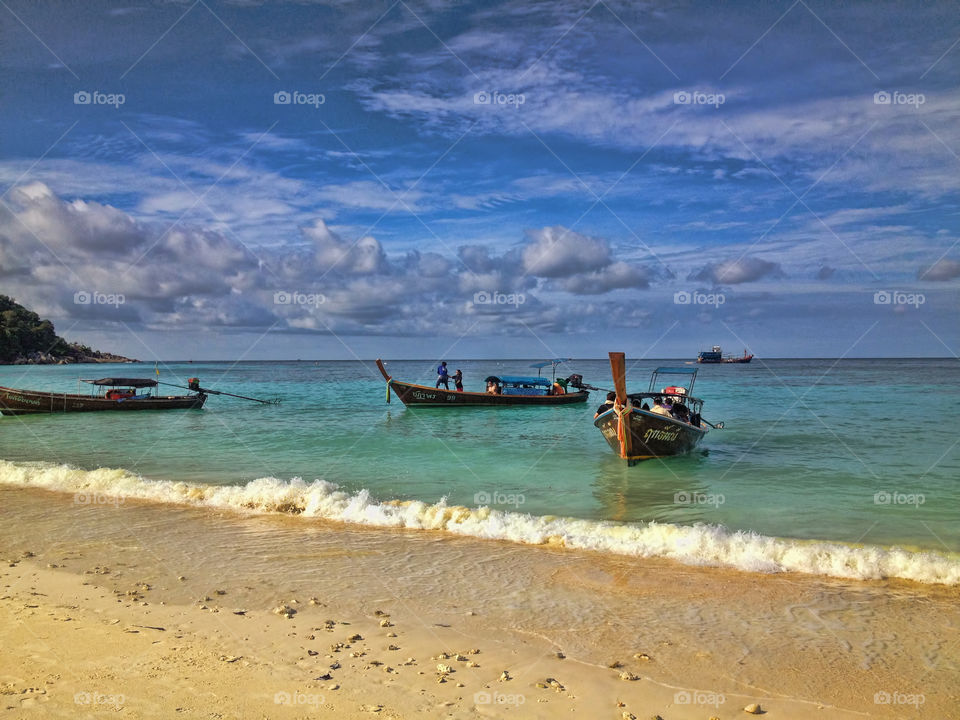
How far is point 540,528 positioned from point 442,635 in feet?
13.7

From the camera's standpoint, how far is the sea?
9125mm

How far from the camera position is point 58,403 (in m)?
30.1

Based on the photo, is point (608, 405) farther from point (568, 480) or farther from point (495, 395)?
point (495, 395)

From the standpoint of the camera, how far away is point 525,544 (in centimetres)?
918

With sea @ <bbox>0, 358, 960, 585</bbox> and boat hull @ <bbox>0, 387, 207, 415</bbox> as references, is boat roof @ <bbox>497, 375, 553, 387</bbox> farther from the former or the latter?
boat hull @ <bbox>0, 387, 207, 415</bbox>

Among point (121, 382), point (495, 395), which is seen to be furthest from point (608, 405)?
point (121, 382)

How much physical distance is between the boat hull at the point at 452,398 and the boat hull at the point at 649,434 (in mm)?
15906

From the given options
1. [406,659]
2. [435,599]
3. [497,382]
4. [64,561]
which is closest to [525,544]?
[435,599]

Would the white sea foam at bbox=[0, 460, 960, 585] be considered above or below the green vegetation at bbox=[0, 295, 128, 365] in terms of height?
below

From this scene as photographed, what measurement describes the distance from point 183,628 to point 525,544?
4.82 m

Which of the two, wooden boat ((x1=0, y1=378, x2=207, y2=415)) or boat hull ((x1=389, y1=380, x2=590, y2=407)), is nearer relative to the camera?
wooden boat ((x1=0, y1=378, x2=207, y2=415))

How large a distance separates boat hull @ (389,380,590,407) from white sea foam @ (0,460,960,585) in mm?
19952

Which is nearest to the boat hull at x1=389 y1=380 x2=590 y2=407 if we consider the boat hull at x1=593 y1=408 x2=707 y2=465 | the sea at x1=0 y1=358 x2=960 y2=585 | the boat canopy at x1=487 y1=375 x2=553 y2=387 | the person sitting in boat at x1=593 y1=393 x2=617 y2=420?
the boat canopy at x1=487 y1=375 x2=553 y2=387

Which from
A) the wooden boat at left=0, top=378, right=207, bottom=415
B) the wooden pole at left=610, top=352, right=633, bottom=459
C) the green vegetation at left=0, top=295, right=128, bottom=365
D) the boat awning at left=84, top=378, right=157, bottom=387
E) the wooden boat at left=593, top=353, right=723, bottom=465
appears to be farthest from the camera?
the green vegetation at left=0, top=295, right=128, bottom=365
